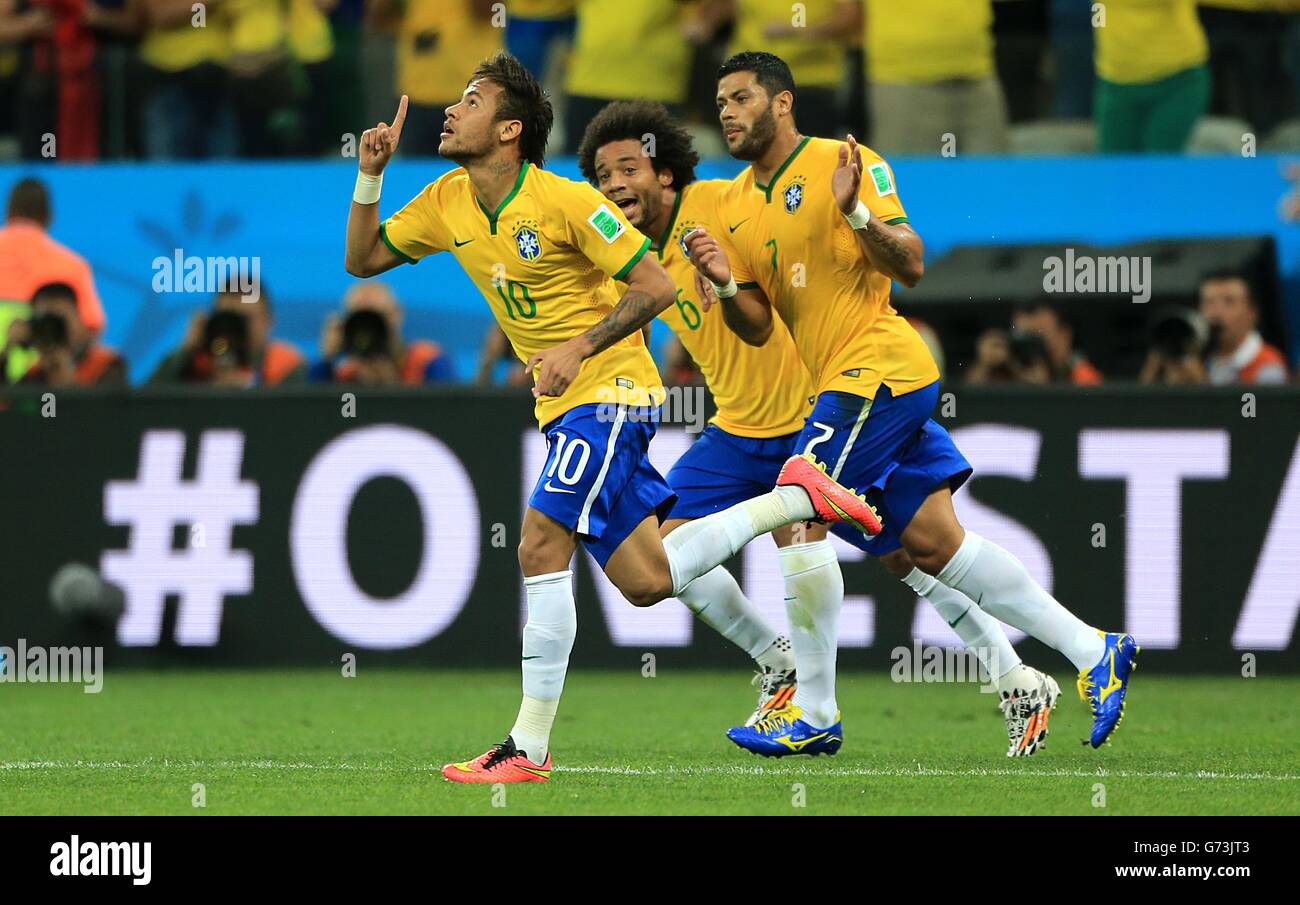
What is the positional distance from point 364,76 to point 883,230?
700cm

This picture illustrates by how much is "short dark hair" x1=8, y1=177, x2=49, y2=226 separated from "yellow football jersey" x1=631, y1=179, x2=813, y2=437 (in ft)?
20.9

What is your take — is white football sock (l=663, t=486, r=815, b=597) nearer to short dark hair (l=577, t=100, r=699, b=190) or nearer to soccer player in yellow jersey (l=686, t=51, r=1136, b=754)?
soccer player in yellow jersey (l=686, t=51, r=1136, b=754)

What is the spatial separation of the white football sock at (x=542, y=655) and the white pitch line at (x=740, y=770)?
279 mm

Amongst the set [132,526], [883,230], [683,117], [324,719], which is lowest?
[324,719]

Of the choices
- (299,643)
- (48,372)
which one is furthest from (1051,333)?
(48,372)

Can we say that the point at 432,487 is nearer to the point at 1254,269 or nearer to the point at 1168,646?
the point at 1168,646

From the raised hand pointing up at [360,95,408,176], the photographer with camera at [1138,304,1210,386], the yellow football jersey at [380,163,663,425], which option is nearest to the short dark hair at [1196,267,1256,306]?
the photographer with camera at [1138,304,1210,386]

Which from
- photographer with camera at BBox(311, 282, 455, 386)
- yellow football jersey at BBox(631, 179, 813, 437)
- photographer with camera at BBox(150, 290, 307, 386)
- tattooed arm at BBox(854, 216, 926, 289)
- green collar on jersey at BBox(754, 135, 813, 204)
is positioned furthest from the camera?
photographer with camera at BBox(150, 290, 307, 386)

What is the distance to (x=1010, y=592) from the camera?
290 inches

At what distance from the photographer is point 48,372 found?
11.8 metres

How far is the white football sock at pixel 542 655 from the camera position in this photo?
684 centimetres

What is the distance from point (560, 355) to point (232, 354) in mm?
5800

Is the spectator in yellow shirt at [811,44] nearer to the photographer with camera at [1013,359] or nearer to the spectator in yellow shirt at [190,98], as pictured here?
the photographer with camera at [1013,359]

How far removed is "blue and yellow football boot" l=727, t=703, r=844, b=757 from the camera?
7578mm
